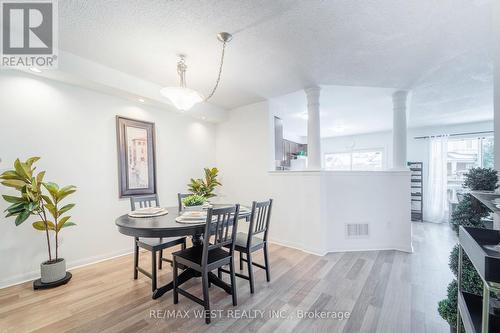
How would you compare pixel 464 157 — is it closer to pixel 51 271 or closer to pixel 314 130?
pixel 314 130

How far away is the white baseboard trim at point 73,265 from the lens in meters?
2.35

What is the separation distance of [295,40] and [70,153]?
3042mm

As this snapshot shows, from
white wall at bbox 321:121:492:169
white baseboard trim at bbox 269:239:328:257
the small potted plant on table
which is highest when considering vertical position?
white wall at bbox 321:121:492:169

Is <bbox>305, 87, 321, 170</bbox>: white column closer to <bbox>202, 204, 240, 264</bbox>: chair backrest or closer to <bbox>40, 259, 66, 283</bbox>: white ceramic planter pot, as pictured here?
<bbox>202, 204, 240, 264</bbox>: chair backrest

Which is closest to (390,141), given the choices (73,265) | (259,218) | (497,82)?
(497,82)

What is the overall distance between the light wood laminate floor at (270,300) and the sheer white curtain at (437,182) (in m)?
3.12

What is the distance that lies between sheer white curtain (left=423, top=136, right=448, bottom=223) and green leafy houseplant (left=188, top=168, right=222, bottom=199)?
5.41m

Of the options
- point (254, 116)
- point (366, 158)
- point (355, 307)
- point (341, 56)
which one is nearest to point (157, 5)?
point (341, 56)

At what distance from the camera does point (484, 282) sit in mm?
826

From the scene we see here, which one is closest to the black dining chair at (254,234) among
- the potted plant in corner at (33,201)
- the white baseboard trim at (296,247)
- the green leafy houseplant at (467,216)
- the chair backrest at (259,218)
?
the chair backrest at (259,218)

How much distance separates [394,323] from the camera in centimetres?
175

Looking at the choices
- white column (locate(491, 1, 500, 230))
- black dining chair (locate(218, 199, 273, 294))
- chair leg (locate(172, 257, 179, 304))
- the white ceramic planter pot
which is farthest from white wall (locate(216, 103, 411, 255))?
the white ceramic planter pot

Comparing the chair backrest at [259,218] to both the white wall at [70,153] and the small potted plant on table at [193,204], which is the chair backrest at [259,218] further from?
the white wall at [70,153]

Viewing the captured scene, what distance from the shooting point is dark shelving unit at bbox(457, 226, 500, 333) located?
0.81 m
